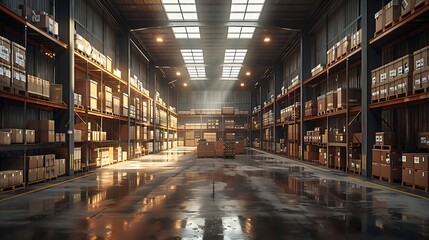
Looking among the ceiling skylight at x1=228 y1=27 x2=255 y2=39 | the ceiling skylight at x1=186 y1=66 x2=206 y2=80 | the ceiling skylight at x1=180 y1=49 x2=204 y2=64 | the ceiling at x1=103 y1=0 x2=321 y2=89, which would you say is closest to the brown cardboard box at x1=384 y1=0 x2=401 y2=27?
the ceiling at x1=103 y1=0 x2=321 y2=89

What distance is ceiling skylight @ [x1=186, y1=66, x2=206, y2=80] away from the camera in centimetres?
3207

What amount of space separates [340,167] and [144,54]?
17154 millimetres

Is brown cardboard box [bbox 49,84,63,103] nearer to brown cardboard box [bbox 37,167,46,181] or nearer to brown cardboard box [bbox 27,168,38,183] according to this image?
brown cardboard box [bbox 37,167,46,181]

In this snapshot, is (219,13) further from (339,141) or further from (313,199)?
(313,199)

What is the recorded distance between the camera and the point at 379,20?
1097 centimetres

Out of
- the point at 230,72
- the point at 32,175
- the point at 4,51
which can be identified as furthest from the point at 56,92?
the point at 230,72

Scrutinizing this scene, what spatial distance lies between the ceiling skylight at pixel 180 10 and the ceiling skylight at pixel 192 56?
22.1ft

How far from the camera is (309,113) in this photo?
60.8 ft

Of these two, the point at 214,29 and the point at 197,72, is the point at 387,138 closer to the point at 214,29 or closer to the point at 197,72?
the point at 214,29

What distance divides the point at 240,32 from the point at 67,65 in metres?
11.7

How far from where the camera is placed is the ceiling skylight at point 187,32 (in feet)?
67.9

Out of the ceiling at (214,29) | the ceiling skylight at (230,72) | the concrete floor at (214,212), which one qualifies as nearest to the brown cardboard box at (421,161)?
the concrete floor at (214,212)

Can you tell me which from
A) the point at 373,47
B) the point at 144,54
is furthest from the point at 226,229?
the point at 144,54

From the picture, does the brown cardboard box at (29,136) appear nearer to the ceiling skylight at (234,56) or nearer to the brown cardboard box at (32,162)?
the brown cardboard box at (32,162)
